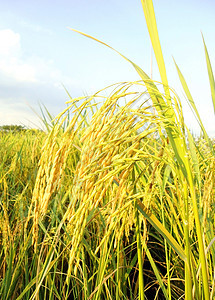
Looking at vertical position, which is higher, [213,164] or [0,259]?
[213,164]

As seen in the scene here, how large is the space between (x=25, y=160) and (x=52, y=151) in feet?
7.47

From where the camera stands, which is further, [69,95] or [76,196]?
[69,95]

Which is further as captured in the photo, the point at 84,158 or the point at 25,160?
the point at 25,160

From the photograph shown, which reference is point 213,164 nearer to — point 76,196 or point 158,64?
point 158,64

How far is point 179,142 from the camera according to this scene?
0.91 metres

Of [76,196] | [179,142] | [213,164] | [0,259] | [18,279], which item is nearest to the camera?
[76,196]

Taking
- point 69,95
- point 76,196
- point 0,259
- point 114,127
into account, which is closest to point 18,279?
point 0,259

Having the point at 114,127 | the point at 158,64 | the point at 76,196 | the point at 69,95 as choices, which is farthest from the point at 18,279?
the point at 69,95

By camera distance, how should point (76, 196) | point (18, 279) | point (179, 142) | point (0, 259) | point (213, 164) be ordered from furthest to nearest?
1. point (0, 259)
2. point (18, 279)
3. point (213, 164)
4. point (179, 142)
5. point (76, 196)

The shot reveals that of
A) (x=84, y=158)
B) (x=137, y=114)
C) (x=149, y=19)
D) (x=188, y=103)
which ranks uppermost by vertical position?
(x=149, y=19)

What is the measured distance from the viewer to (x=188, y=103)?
1005 mm

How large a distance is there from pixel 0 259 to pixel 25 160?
1321 millimetres

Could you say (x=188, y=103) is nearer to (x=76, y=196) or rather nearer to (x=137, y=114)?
(x=137, y=114)

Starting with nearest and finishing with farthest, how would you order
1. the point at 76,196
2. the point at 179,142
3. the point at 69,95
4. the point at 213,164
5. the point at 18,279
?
the point at 76,196
the point at 179,142
the point at 213,164
the point at 18,279
the point at 69,95
